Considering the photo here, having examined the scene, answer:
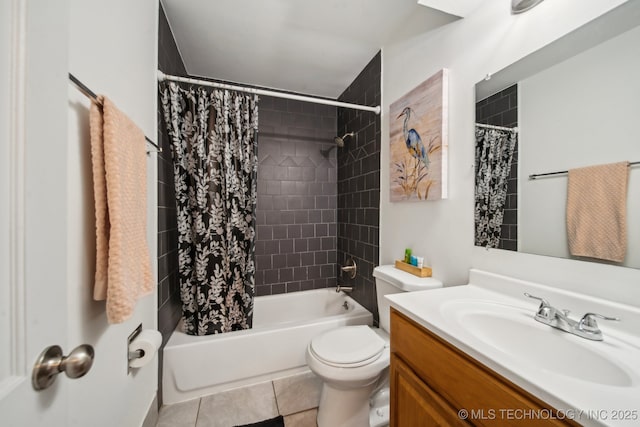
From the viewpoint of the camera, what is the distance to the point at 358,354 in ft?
4.10

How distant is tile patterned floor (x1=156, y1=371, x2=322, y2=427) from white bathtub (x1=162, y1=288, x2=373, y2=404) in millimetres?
51

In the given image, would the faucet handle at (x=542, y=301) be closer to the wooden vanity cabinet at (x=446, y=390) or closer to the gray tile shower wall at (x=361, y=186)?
the wooden vanity cabinet at (x=446, y=390)

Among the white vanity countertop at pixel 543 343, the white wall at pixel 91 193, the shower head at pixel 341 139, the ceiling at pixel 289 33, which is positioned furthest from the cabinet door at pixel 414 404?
the shower head at pixel 341 139

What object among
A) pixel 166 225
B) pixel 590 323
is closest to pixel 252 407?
pixel 166 225

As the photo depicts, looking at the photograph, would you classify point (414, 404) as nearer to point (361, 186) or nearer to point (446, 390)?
point (446, 390)

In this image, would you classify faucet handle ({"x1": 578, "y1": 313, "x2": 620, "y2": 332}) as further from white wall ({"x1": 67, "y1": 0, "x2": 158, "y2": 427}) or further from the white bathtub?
white wall ({"x1": 67, "y1": 0, "x2": 158, "y2": 427})

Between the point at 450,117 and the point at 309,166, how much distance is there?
1.48 m

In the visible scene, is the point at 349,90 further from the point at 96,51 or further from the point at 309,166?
the point at 96,51

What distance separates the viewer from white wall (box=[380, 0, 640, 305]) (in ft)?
2.70

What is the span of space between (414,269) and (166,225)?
5.22ft

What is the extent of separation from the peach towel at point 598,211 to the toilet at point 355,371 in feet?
1.96

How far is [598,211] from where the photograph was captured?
780 mm

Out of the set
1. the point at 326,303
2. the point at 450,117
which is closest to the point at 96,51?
the point at 450,117

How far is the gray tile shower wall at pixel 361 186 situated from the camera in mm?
1937
